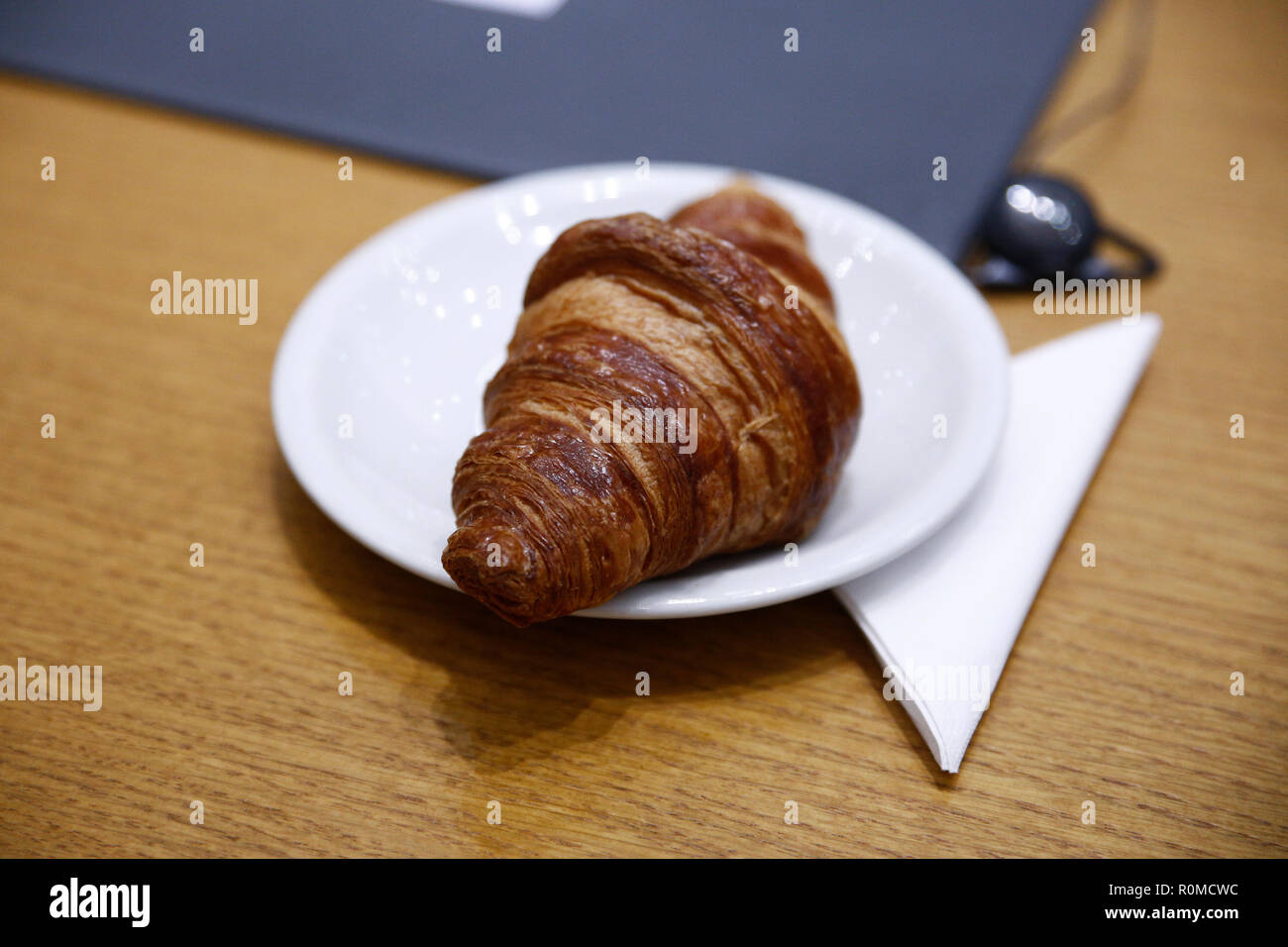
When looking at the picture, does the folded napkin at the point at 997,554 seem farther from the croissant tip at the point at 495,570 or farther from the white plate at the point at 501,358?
the croissant tip at the point at 495,570

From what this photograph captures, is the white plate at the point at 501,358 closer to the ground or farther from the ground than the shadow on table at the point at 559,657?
farther from the ground

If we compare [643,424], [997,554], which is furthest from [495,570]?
[997,554]

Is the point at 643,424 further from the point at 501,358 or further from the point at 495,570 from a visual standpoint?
the point at 501,358

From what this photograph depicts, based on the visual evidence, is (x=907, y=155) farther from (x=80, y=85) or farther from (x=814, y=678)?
(x=80, y=85)

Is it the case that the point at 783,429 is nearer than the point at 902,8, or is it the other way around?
the point at 783,429

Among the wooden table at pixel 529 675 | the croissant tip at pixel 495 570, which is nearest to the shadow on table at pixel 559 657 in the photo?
the wooden table at pixel 529 675

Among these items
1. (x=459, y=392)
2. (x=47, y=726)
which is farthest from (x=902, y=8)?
(x=47, y=726)

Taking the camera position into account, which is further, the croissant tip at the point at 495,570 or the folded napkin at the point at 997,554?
the folded napkin at the point at 997,554
